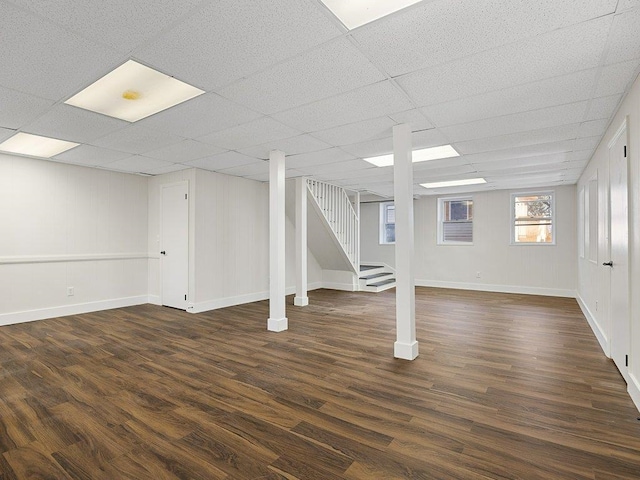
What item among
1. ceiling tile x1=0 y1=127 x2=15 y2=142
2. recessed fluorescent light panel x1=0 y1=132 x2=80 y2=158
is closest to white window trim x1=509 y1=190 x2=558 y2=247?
recessed fluorescent light panel x1=0 y1=132 x2=80 y2=158

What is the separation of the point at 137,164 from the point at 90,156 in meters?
0.65

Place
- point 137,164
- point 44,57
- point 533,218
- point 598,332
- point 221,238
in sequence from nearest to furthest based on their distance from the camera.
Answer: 1. point 44,57
2. point 598,332
3. point 137,164
4. point 221,238
5. point 533,218

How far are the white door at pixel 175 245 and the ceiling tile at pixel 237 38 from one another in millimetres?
3665

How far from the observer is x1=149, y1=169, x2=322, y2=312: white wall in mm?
5650

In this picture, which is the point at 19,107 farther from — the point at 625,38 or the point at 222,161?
the point at 625,38

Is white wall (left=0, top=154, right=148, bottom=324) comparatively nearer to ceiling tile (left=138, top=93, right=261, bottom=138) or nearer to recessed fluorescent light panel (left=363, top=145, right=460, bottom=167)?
ceiling tile (left=138, top=93, right=261, bottom=138)

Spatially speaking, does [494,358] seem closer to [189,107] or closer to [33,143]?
[189,107]

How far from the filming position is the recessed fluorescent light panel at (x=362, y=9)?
1739mm

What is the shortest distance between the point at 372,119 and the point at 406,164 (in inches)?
22.4

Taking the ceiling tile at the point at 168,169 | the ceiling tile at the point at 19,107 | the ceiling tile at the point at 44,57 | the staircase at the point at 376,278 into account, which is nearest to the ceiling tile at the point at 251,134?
the ceiling tile at the point at 44,57

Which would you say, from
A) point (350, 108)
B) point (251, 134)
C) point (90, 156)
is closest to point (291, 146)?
point (251, 134)

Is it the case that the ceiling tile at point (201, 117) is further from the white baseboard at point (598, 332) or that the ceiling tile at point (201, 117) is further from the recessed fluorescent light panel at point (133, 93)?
the white baseboard at point (598, 332)

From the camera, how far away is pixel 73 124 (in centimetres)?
349

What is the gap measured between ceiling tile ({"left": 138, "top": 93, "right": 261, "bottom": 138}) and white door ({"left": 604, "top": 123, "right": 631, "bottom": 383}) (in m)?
3.26
